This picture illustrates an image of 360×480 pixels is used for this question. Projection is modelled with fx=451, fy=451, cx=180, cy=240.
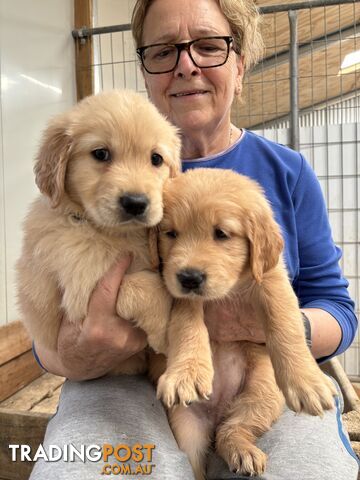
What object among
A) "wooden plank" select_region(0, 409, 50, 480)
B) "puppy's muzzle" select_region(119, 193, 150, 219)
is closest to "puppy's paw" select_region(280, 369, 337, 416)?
"puppy's muzzle" select_region(119, 193, 150, 219)

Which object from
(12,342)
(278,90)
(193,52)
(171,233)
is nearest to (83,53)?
(278,90)

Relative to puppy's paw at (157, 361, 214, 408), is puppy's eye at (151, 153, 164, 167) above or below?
above

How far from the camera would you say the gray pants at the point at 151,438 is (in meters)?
1.31

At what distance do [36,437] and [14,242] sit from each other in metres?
1.34

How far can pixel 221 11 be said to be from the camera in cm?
197

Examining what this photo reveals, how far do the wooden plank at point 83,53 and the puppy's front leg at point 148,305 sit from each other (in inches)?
116

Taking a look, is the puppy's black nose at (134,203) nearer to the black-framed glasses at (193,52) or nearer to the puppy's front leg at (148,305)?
the puppy's front leg at (148,305)

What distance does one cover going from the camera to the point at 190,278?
1.28m

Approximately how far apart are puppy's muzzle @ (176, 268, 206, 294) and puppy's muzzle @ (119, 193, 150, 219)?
206 millimetres

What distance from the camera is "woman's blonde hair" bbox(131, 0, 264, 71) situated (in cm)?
199

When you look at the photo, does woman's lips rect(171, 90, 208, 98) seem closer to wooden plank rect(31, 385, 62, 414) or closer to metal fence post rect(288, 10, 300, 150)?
metal fence post rect(288, 10, 300, 150)

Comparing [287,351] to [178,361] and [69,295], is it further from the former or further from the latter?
[69,295]

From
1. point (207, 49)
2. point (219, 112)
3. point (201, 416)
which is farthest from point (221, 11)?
point (201, 416)

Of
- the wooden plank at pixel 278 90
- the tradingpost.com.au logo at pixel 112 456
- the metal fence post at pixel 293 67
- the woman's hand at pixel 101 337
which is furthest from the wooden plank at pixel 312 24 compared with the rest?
the tradingpost.com.au logo at pixel 112 456
